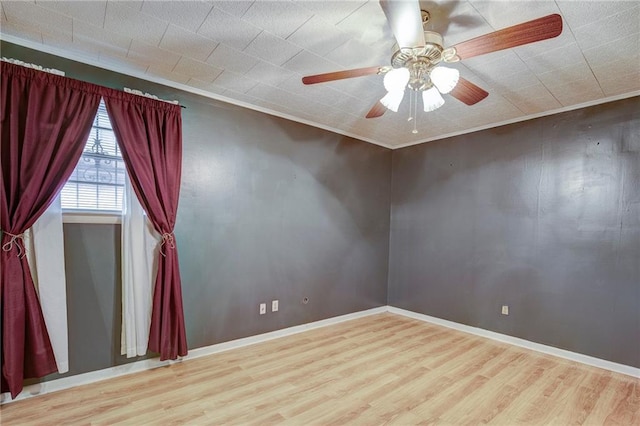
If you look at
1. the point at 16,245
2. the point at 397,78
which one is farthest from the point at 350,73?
the point at 16,245

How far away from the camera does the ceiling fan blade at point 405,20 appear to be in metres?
1.40

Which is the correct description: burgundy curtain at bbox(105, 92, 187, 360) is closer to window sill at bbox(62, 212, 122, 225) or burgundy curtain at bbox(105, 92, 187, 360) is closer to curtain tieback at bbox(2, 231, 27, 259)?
window sill at bbox(62, 212, 122, 225)

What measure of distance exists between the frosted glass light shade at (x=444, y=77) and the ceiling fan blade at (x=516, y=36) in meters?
0.13

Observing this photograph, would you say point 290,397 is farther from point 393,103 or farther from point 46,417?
point 393,103

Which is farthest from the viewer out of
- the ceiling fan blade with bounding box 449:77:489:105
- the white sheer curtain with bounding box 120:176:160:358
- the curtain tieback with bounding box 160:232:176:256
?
the curtain tieback with bounding box 160:232:176:256

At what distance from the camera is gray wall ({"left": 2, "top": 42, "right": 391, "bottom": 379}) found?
2.47 meters

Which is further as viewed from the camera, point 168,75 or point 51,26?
point 168,75

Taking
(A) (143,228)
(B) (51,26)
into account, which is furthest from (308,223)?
(B) (51,26)

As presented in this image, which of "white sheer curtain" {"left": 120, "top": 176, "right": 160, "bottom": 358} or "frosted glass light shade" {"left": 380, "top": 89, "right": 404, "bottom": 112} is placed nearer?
"frosted glass light shade" {"left": 380, "top": 89, "right": 404, "bottom": 112}

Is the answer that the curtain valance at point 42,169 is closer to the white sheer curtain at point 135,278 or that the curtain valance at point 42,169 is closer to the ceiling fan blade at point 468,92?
the white sheer curtain at point 135,278

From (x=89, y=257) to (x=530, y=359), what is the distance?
4059 millimetres

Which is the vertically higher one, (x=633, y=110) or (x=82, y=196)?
(x=633, y=110)

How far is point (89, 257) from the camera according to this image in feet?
8.04

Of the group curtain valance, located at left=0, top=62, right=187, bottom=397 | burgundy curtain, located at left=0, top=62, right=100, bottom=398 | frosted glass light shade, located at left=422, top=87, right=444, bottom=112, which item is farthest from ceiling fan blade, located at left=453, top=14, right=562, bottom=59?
burgundy curtain, located at left=0, top=62, right=100, bottom=398
